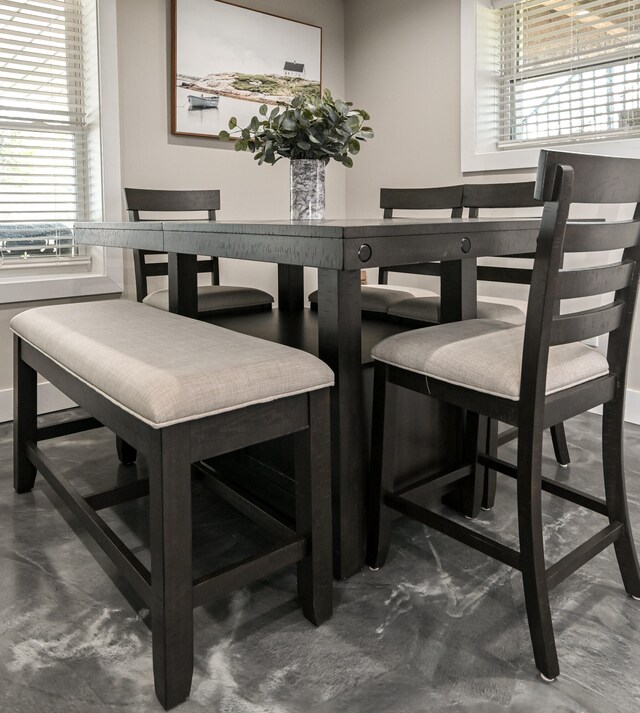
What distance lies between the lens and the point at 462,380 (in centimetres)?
133

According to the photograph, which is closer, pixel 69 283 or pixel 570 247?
pixel 570 247

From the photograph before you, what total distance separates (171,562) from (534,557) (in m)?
0.69

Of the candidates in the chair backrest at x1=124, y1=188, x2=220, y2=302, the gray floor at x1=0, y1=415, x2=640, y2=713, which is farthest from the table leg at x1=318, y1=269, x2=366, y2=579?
the chair backrest at x1=124, y1=188, x2=220, y2=302

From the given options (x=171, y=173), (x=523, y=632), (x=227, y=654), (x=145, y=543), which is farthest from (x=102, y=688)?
(x=171, y=173)

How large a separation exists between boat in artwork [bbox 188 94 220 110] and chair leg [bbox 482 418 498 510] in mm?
2416

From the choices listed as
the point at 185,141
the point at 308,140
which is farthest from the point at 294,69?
the point at 308,140

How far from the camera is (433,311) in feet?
7.17

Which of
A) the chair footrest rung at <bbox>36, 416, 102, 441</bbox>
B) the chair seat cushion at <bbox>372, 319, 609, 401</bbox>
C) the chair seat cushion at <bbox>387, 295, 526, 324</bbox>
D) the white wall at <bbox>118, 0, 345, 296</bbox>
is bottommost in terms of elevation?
the chair footrest rung at <bbox>36, 416, 102, 441</bbox>

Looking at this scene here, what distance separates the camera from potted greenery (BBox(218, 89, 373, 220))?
187 cm

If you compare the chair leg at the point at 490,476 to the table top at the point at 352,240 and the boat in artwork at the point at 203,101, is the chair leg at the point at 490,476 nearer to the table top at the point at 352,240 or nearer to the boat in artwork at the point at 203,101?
the table top at the point at 352,240

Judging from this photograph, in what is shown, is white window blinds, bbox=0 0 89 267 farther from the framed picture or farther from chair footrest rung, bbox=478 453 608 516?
chair footrest rung, bbox=478 453 608 516

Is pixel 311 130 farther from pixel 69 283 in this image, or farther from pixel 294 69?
pixel 294 69

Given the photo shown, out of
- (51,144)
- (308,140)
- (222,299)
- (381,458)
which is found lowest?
(381,458)

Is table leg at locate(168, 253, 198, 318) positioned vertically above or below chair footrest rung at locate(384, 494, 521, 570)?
above
